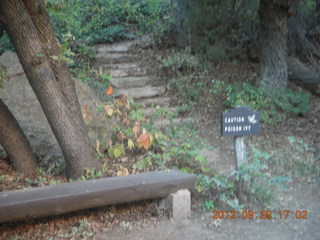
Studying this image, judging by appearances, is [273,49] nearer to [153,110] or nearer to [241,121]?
[153,110]

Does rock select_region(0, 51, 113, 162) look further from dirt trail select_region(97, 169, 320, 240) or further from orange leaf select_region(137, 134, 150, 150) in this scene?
dirt trail select_region(97, 169, 320, 240)

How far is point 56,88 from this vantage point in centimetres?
435

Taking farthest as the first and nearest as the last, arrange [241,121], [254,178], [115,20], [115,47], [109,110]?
[115,20]
[115,47]
[109,110]
[254,178]
[241,121]

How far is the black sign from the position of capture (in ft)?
13.9

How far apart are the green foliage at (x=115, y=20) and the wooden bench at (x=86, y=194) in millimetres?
6780

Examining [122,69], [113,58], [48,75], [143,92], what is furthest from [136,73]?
[48,75]

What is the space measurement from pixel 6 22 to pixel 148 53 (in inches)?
251

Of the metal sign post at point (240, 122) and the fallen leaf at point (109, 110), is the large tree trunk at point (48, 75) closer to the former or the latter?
the fallen leaf at point (109, 110)

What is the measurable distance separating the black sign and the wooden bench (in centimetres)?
77

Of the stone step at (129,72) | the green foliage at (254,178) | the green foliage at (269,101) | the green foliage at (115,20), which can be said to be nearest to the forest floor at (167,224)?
the green foliage at (254,178)

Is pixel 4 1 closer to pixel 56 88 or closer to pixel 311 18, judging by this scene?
pixel 56 88

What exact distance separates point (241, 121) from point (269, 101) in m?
3.85

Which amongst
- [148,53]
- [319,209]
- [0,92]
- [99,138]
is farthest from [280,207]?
[148,53]

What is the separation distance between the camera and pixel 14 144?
472cm
